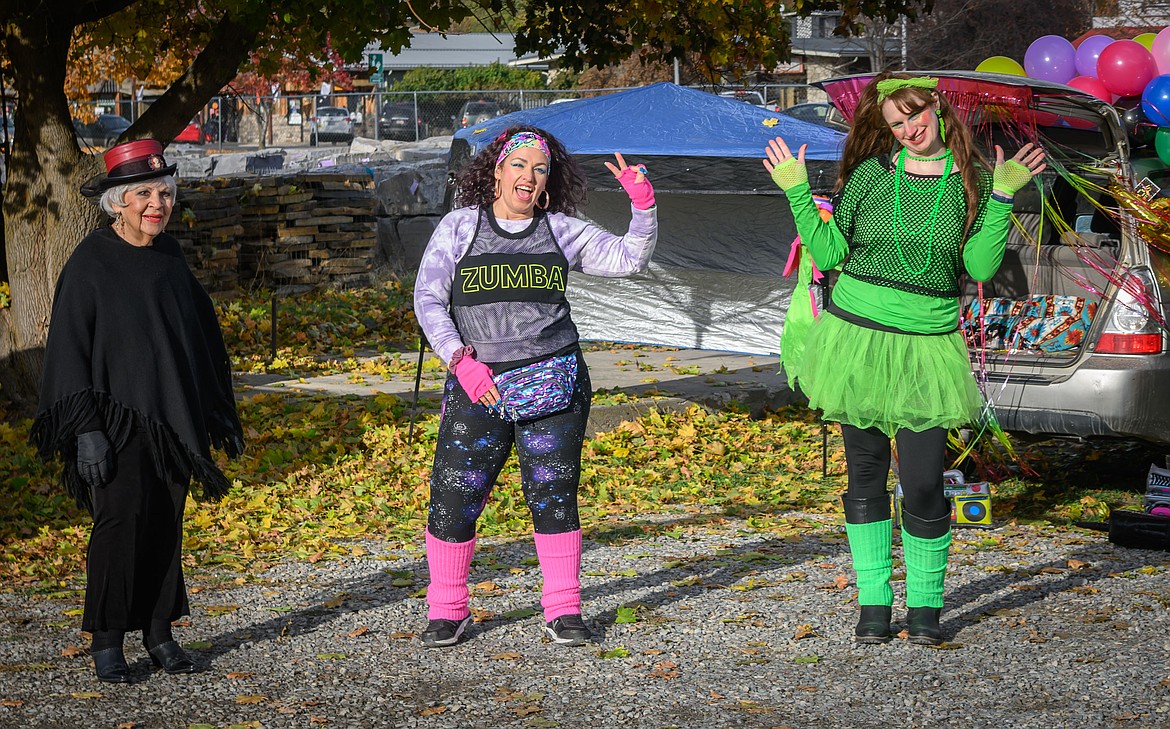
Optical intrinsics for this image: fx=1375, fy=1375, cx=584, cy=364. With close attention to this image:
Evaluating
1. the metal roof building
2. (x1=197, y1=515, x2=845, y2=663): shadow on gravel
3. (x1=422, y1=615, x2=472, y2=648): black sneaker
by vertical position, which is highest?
the metal roof building

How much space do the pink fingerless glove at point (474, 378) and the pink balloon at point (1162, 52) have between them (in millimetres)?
5002

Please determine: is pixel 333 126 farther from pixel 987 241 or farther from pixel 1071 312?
pixel 987 241

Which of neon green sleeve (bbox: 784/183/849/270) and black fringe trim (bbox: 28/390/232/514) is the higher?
neon green sleeve (bbox: 784/183/849/270)

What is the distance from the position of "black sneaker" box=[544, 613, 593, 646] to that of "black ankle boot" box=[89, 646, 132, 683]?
4.70 ft

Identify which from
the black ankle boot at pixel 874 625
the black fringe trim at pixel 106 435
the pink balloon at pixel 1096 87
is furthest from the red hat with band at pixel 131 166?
the pink balloon at pixel 1096 87

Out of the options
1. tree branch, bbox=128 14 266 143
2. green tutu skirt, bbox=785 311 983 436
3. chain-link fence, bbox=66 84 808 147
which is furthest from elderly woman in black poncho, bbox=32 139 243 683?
chain-link fence, bbox=66 84 808 147

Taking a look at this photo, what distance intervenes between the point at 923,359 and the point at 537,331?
1.33 m

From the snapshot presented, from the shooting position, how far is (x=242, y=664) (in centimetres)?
467

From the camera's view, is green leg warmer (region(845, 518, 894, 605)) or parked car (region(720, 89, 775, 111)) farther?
parked car (region(720, 89, 775, 111))

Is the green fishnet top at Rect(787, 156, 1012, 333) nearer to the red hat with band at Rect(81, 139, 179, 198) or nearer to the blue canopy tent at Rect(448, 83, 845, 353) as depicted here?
the red hat with band at Rect(81, 139, 179, 198)

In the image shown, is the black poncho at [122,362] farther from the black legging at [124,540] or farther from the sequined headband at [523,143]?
the sequined headband at [523,143]

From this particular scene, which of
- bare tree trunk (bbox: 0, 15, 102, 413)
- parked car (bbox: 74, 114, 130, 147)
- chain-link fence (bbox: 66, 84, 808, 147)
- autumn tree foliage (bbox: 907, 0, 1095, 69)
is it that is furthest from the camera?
parked car (bbox: 74, 114, 130, 147)

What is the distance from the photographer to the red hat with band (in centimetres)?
448

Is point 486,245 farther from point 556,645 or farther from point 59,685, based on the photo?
point 59,685
